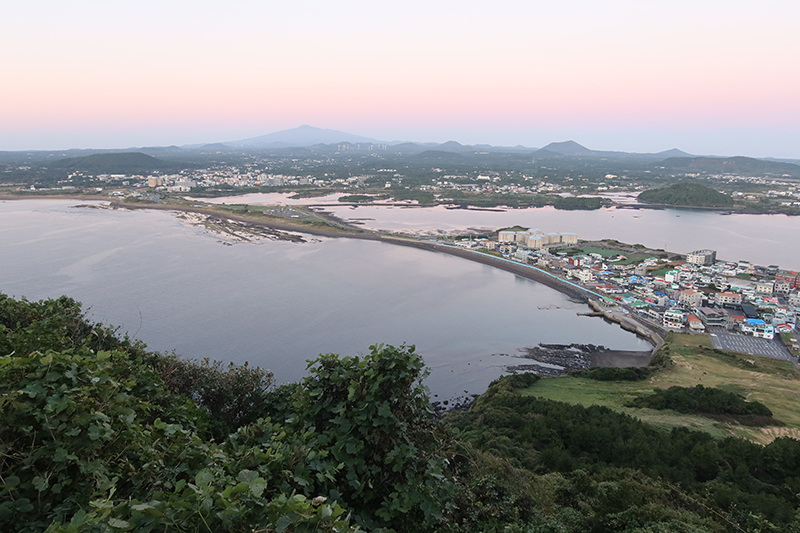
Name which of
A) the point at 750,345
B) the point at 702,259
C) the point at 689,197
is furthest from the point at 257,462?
the point at 689,197

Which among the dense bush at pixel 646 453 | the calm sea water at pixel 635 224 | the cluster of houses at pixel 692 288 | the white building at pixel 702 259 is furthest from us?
the calm sea water at pixel 635 224

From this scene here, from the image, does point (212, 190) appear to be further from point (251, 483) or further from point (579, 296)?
point (251, 483)

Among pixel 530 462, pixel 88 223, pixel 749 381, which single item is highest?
pixel 88 223

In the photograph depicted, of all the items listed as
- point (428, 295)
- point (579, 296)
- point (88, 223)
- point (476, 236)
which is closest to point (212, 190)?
point (88, 223)

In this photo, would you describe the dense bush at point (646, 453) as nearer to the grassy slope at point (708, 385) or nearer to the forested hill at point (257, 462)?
the forested hill at point (257, 462)

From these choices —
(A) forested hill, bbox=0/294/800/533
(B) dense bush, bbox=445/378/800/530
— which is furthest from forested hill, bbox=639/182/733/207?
(A) forested hill, bbox=0/294/800/533

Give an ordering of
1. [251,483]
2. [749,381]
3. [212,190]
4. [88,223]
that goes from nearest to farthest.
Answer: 1. [251,483]
2. [749,381]
3. [88,223]
4. [212,190]

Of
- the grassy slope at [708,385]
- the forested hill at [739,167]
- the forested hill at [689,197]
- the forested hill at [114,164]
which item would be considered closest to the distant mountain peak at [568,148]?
the forested hill at [739,167]
